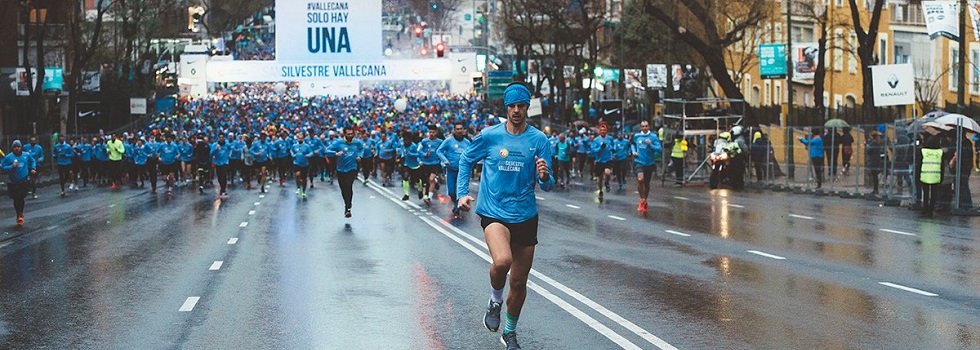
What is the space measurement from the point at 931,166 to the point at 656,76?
38.0 m

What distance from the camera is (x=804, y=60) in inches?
1987

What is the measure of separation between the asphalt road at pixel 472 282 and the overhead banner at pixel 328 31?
1452 cm

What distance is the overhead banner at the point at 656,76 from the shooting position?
209ft

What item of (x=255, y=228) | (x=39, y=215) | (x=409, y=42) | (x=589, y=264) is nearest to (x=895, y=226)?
(x=589, y=264)

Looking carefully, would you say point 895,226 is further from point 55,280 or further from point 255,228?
point 55,280

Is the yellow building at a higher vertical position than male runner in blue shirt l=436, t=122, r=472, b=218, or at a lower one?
higher

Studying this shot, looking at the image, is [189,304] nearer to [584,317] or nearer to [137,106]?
[584,317]

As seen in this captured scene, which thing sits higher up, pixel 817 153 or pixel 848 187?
pixel 817 153

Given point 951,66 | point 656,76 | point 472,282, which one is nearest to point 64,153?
point 951,66

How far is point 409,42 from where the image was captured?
195375 mm

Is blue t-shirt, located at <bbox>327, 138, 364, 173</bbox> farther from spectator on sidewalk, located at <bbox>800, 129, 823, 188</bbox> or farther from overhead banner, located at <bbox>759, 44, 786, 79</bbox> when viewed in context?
overhead banner, located at <bbox>759, 44, 786, 79</bbox>

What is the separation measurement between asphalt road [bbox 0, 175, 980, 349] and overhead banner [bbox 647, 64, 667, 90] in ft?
122

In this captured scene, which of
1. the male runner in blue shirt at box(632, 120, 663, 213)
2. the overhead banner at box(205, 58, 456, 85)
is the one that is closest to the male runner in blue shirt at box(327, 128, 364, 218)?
the male runner in blue shirt at box(632, 120, 663, 213)

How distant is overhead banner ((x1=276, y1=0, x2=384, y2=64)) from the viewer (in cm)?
4041
